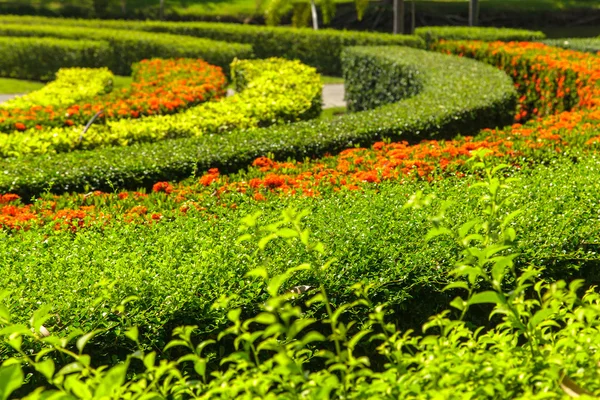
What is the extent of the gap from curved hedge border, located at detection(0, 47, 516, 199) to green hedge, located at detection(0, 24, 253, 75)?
11512mm

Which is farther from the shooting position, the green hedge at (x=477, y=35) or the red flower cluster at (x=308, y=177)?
the green hedge at (x=477, y=35)

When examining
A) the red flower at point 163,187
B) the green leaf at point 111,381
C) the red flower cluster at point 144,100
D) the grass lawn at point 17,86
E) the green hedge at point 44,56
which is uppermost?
the green leaf at point 111,381

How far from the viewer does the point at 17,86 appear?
21516 mm

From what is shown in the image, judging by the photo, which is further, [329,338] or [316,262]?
[316,262]

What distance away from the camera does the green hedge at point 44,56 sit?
22.5m

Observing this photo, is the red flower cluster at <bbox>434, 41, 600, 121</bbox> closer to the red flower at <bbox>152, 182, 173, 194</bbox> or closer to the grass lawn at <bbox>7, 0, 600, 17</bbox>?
the red flower at <bbox>152, 182, 173, 194</bbox>

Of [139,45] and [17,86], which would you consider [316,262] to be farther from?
[139,45]

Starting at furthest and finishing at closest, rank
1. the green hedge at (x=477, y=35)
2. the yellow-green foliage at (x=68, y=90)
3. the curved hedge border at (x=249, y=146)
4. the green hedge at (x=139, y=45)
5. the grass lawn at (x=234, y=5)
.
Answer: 1. the grass lawn at (x=234, y=5)
2. the green hedge at (x=477, y=35)
3. the green hedge at (x=139, y=45)
4. the yellow-green foliage at (x=68, y=90)
5. the curved hedge border at (x=249, y=146)

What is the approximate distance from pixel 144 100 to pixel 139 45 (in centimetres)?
1208

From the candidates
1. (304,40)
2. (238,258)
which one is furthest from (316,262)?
(304,40)

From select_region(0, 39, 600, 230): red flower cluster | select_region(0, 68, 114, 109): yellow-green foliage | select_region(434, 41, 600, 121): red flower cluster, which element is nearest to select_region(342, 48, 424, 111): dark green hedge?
select_region(434, 41, 600, 121): red flower cluster

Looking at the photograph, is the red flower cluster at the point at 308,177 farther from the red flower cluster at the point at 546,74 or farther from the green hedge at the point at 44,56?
the green hedge at the point at 44,56

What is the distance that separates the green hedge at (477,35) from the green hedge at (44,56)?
1023cm

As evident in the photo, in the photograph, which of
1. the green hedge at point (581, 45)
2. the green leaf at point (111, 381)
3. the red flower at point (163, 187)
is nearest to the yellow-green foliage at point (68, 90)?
the red flower at point (163, 187)
